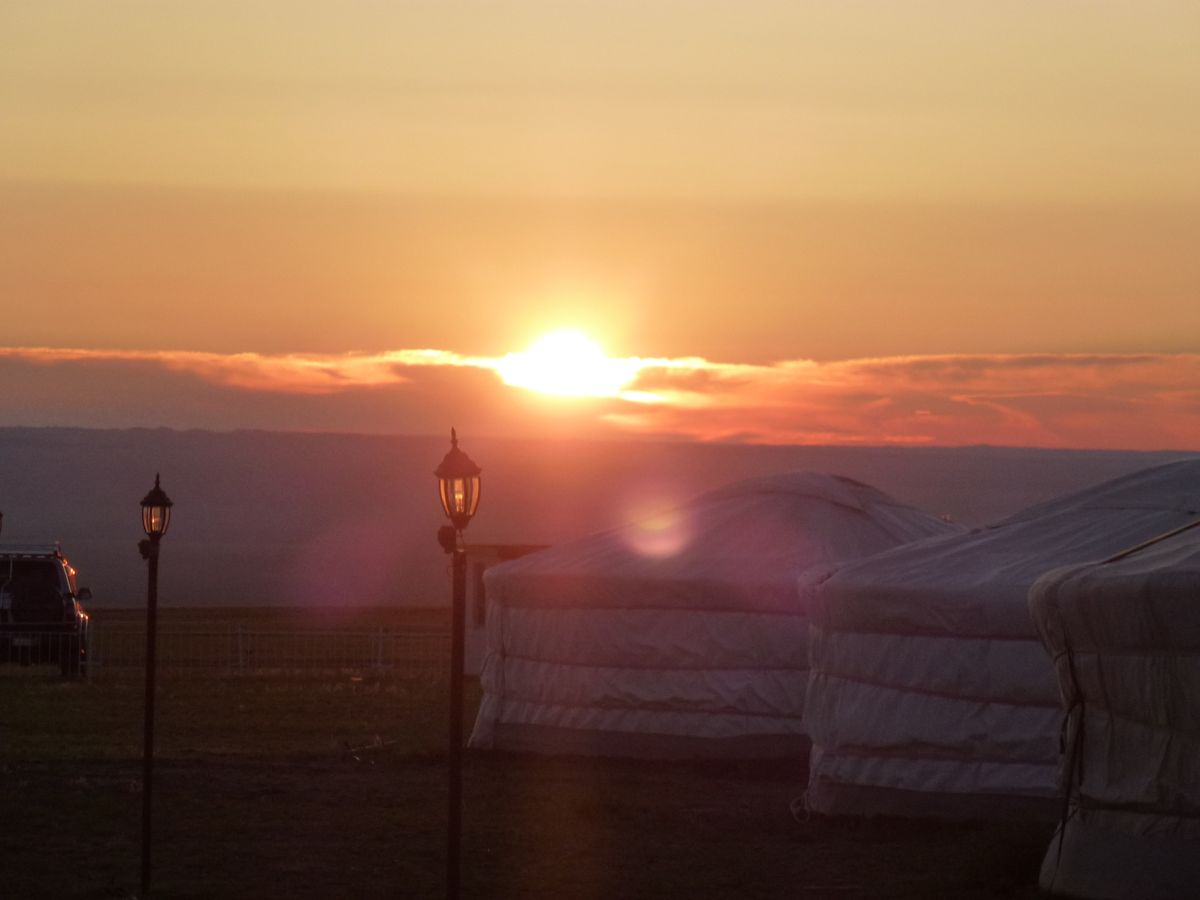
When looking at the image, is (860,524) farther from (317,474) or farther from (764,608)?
(317,474)

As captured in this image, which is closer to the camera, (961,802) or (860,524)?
(961,802)

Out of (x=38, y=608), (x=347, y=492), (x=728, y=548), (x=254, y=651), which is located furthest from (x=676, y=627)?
(x=347, y=492)

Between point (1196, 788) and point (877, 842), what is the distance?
333 cm

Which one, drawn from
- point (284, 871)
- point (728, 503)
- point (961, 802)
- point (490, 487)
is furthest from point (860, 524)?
point (490, 487)

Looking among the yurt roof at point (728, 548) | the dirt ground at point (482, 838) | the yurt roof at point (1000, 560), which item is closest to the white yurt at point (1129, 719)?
the dirt ground at point (482, 838)

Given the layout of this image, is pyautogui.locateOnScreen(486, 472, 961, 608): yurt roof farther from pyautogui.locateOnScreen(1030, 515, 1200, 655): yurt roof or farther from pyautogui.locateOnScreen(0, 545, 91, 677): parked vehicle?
pyautogui.locateOnScreen(0, 545, 91, 677): parked vehicle

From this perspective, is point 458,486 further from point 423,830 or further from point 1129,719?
point 423,830

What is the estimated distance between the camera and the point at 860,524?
1493 cm

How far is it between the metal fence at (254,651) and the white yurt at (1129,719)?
17528 millimetres

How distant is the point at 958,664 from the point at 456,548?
3.86 meters

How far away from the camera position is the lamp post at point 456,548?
6977mm

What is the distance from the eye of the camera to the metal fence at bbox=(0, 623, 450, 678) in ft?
79.7

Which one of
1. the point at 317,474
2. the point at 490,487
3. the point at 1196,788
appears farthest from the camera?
the point at 317,474

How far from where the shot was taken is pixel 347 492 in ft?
319
